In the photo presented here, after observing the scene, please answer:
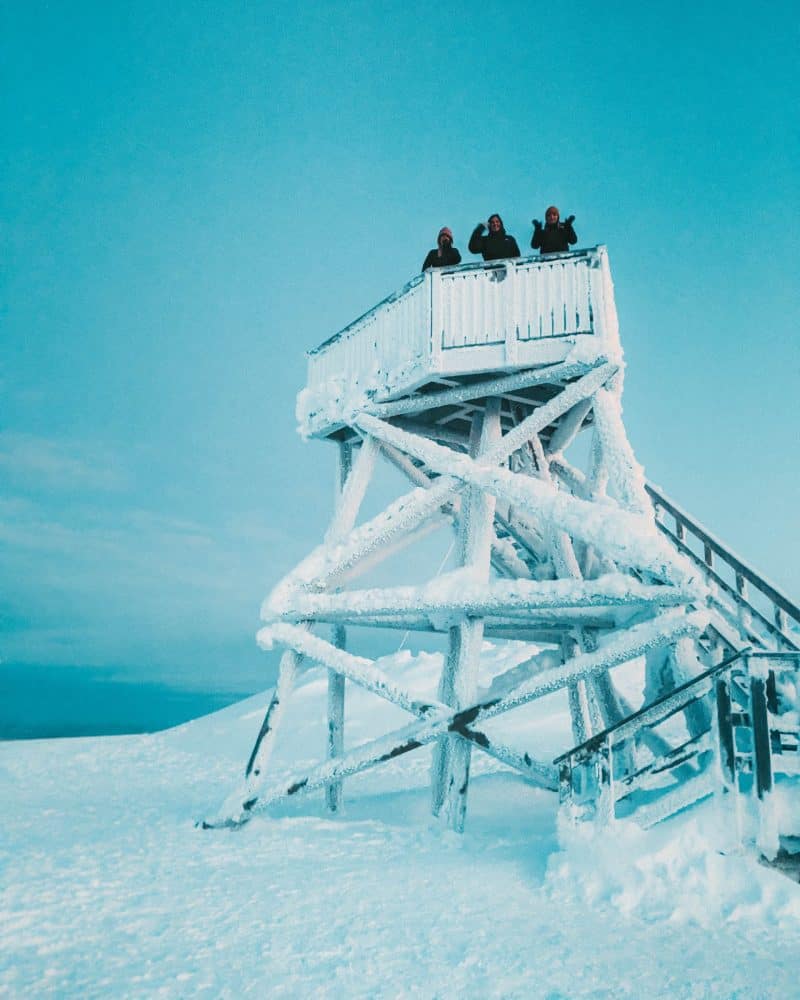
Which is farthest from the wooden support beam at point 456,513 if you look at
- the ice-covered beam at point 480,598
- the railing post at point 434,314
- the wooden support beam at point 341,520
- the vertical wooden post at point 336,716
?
the ice-covered beam at point 480,598

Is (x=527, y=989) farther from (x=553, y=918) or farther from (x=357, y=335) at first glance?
(x=357, y=335)

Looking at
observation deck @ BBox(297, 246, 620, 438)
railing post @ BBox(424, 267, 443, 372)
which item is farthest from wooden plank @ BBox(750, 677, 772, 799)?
railing post @ BBox(424, 267, 443, 372)

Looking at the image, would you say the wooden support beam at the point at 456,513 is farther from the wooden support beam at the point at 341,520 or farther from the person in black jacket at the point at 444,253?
the person in black jacket at the point at 444,253

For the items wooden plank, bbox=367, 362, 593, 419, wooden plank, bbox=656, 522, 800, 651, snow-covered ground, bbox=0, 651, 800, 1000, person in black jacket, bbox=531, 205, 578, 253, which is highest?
person in black jacket, bbox=531, 205, 578, 253

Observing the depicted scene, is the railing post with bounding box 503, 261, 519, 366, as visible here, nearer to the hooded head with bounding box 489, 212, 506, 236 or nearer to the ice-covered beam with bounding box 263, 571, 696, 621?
the hooded head with bounding box 489, 212, 506, 236

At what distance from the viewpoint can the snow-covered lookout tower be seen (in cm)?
564

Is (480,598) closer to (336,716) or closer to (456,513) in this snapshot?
(336,716)

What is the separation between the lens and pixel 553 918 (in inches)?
183

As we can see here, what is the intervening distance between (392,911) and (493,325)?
20.4ft

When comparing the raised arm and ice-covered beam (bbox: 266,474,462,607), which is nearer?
ice-covered beam (bbox: 266,474,462,607)

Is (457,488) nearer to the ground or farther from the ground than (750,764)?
farther from the ground

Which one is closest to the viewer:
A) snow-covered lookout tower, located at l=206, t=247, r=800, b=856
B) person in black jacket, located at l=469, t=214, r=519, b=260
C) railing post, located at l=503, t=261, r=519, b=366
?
snow-covered lookout tower, located at l=206, t=247, r=800, b=856

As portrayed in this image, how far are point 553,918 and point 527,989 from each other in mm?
1026

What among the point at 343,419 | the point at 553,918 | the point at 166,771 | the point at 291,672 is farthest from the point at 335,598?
the point at 166,771
